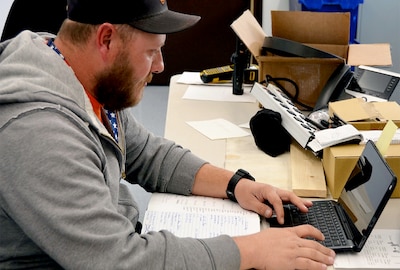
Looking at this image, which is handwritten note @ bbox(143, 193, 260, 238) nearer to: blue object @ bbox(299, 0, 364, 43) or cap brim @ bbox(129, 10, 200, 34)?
cap brim @ bbox(129, 10, 200, 34)

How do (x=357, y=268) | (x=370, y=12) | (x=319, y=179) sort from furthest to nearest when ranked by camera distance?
(x=370, y=12) < (x=319, y=179) < (x=357, y=268)

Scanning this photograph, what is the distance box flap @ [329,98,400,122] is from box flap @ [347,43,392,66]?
0.33m

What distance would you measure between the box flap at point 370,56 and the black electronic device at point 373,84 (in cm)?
3

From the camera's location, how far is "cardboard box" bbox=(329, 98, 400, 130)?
148 centimetres

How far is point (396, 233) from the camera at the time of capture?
3.82ft

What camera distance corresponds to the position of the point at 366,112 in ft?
5.03

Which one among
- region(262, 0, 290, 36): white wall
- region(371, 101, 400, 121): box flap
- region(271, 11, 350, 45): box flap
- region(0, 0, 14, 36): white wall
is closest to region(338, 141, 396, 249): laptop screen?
region(371, 101, 400, 121): box flap

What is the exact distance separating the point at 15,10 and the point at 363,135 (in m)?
1.36

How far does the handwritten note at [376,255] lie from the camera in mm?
1043

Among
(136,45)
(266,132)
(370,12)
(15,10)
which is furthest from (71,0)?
(370,12)

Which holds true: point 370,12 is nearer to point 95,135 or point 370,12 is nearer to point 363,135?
point 363,135

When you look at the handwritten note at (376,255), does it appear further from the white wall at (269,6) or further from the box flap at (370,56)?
the white wall at (269,6)

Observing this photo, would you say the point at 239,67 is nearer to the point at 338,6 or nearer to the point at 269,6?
the point at 338,6

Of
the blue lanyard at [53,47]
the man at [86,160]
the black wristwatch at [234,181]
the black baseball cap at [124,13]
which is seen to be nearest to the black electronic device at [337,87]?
the black wristwatch at [234,181]
